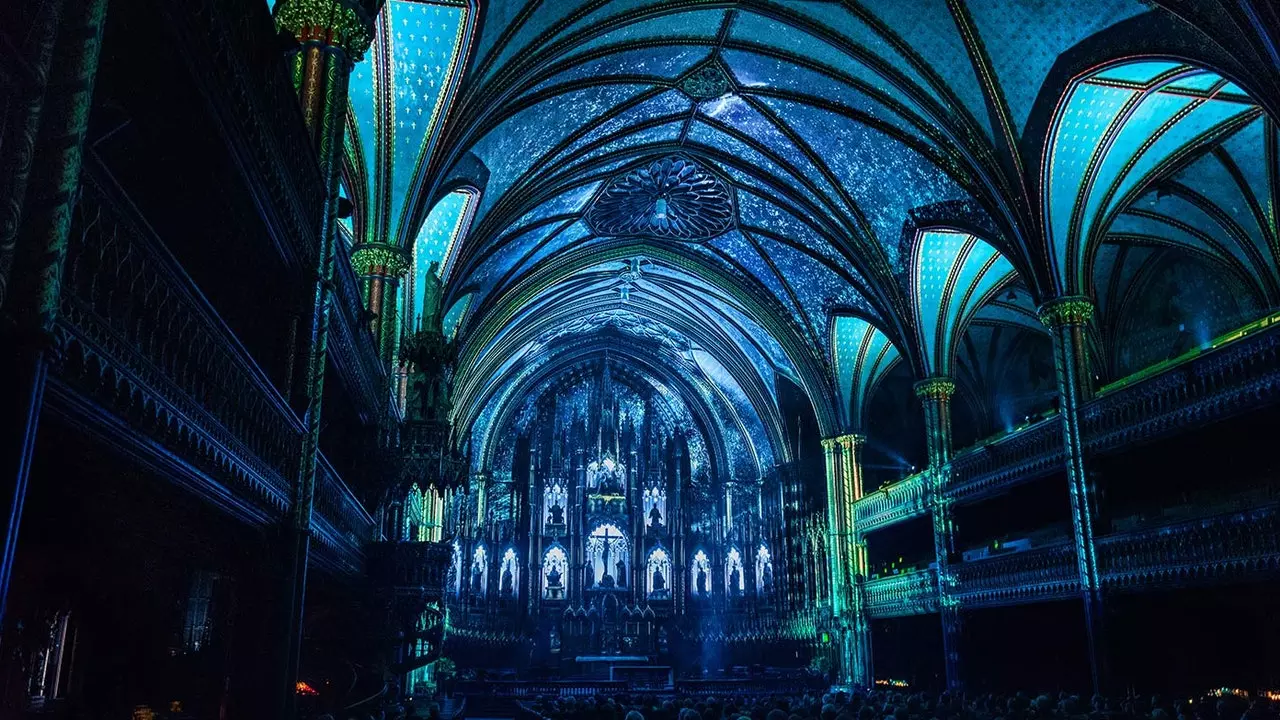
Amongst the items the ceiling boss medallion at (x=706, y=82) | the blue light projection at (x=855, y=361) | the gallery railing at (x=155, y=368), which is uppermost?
the ceiling boss medallion at (x=706, y=82)

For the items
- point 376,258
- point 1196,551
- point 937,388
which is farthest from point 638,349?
point 1196,551

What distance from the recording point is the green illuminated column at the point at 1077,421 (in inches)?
555

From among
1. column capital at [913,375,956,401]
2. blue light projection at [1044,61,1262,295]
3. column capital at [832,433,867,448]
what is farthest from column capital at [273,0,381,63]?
column capital at [832,433,867,448]

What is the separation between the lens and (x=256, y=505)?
6.54m

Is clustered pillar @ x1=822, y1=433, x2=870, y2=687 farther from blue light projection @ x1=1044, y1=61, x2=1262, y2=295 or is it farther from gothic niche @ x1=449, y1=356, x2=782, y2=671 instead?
blue light projection @ x1=1044, y1=61, x2=1262, y2=295

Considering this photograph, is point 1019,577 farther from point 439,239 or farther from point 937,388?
point 439,239

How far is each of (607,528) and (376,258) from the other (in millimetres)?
20211

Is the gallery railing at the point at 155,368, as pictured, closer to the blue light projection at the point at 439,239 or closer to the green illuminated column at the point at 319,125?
the green illuminated column at the point at 319,125

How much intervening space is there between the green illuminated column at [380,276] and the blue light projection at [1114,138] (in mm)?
10484

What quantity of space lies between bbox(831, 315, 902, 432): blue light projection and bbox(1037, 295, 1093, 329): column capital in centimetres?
905

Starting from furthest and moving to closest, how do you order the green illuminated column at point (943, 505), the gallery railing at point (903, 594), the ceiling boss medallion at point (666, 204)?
1. the ceiling boss medallion at point (666, 204)
2. the gallery railing at point (903, 594)
3. the green illuminated column at point (943, 505)

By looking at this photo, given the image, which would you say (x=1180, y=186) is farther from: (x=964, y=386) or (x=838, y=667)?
(x=838, y=667)

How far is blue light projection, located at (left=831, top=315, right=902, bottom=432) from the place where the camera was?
2452cm

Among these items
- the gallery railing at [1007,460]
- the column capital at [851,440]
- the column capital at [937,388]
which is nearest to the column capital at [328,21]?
the gallery railing at [1007,460]
